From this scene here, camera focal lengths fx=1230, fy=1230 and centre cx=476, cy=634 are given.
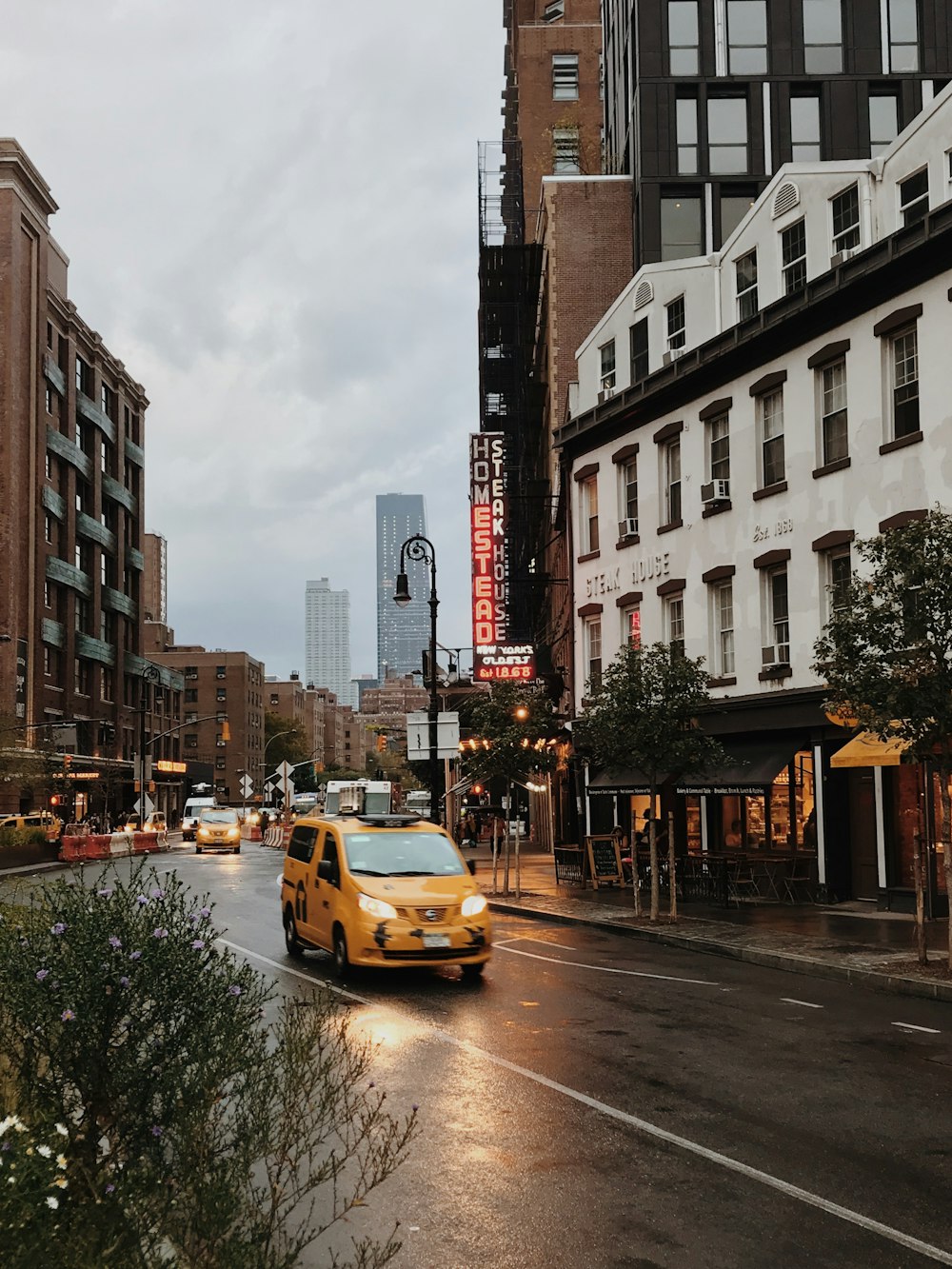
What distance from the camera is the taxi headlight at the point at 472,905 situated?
47.1 ft

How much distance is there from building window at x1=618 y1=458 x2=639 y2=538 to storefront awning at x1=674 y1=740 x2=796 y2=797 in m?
7.05

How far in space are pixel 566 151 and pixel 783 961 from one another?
39762 millimetres

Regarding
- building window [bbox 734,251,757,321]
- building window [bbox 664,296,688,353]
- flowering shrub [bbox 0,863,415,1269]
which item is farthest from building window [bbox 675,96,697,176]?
flowering shrub [bbox 0,863,415,1269]

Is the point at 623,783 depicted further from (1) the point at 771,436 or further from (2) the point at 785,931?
(2) the point at 785,931

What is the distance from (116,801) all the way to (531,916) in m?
67.1

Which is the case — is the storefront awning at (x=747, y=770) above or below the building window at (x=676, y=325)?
below

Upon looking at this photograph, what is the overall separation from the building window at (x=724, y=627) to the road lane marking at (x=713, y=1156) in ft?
55.4

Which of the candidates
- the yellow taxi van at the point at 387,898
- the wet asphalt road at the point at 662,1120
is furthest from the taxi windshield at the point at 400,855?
the wet asphalt road at the point at 662,1120

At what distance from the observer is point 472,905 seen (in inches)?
569

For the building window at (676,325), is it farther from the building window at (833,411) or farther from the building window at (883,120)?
the building window at (883,120)

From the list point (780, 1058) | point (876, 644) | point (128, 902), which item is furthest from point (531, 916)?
point (128, 902)

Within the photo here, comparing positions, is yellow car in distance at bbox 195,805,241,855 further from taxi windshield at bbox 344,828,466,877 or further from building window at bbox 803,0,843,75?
taxi windshield at bbox 344,828,466,877

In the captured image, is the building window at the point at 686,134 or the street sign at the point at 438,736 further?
the building window at the point at 686,134

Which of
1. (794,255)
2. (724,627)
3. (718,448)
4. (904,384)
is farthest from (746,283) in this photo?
(724,627)
